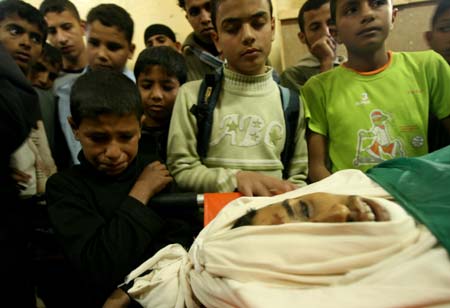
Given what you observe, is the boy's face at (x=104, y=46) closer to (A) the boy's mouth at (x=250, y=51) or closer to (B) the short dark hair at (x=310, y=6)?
(A) the boy's mouth at (x=250, y=51)

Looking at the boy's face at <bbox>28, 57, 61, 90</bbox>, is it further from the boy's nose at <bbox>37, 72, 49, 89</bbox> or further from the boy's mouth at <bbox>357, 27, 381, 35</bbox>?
the boy's mouth at <bbox>357, 27, 381, 35</bbox>

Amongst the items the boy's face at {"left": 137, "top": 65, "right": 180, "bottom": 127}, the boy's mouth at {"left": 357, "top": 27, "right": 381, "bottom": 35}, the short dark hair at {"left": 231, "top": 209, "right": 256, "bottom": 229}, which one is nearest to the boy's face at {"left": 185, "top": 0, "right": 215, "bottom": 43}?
the boy's face at {"left": 137, "top": 65, "right": 180, "bottom": 127}

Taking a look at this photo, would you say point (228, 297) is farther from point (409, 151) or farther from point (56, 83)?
point (56, 83)

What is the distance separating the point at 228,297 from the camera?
0.57 meters

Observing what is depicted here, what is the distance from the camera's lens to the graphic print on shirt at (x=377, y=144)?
1.11m

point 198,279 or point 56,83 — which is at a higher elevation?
point 56,83

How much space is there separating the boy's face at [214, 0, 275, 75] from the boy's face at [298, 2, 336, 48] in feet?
2.47

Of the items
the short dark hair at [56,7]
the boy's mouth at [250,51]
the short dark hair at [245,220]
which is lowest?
the short dark hair at [245,220]

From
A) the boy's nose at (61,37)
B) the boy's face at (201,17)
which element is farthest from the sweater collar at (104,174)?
the boy's nose at (61,37)

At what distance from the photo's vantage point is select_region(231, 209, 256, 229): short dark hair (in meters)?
0.67

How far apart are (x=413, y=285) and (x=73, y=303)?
3.76 feet

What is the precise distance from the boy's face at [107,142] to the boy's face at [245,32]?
39 centimetres

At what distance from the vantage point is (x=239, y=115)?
3.71ft

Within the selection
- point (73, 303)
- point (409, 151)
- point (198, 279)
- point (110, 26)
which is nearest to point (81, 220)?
point (198, 279)
